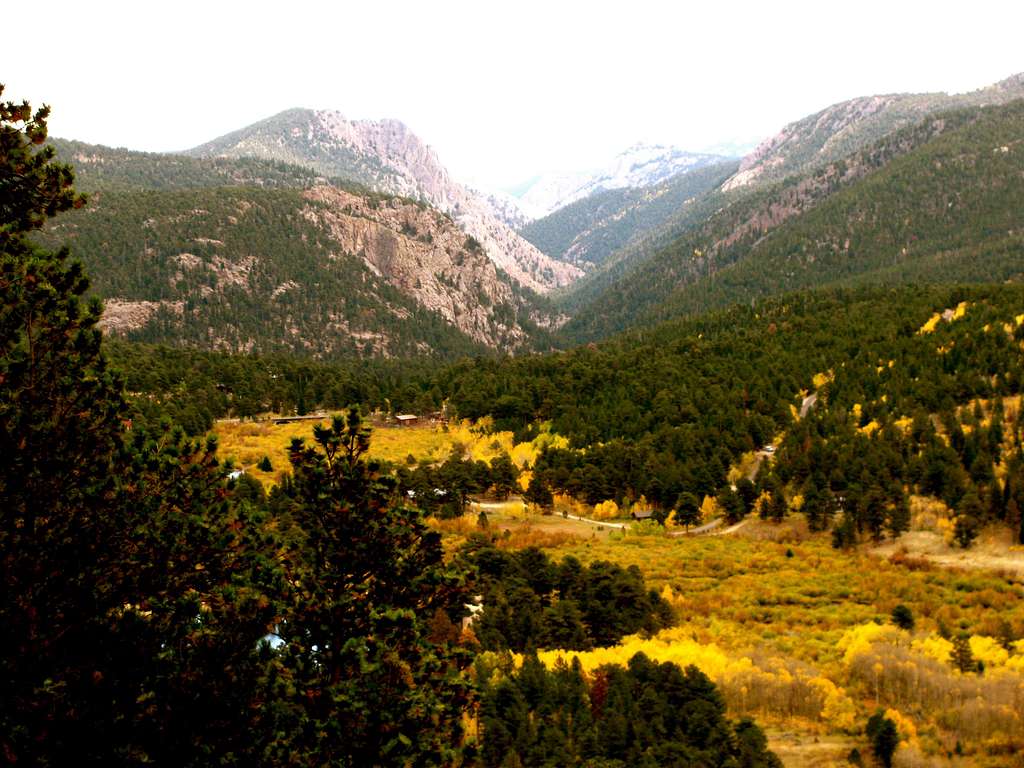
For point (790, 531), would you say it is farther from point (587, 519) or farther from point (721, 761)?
point (721, 761)

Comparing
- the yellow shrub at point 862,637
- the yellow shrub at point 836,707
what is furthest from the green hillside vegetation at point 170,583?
the yellow shrub at point 862,637

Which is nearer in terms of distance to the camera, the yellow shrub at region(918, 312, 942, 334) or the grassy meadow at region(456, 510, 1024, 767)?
the grassy meadow at region(456, 510, 1024, 767)

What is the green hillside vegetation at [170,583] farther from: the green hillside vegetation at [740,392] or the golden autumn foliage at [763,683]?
the green hillside vegetation at [740,392]

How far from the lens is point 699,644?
131ft

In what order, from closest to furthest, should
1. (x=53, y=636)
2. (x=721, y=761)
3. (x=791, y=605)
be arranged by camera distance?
(x=53, y=636) < (x=721, y=761) < (x=791, y=605)

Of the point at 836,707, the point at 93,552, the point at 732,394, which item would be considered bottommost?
the point at 836,707

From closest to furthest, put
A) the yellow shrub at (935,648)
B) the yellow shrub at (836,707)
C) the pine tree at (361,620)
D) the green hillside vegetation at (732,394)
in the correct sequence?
the pine tree at (361,620) < the yellow shrub at (836,707) < the yellow shrub at (935,648) < the green hillside vegetation at (732,394)

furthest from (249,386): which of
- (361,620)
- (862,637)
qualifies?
(361,620)

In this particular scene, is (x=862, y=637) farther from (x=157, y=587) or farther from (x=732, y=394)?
(x=732, y=394)

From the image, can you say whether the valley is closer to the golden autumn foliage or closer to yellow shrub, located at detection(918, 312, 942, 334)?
the golden autumn foliage

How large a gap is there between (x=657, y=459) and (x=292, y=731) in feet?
248

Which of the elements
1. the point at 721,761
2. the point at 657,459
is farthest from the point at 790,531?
the point at 721,761

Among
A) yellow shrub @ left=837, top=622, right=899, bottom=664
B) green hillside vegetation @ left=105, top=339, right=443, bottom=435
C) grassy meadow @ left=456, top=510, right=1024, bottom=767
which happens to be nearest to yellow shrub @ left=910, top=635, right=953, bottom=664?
grassy meadow @ left=456, top=510, right=1024, bottom=767

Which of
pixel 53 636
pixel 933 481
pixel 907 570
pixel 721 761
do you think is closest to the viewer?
pixel 53 636
